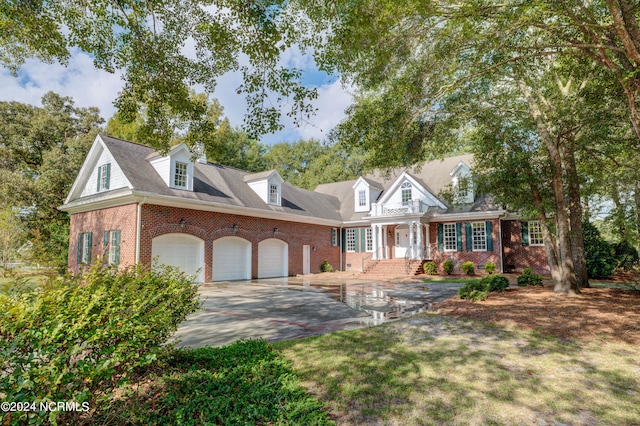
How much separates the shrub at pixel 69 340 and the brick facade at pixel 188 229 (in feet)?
32.1

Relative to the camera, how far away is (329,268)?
81.6ft

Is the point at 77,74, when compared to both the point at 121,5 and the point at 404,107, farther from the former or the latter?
the point at 404,107

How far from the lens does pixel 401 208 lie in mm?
23531

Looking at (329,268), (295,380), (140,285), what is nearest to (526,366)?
(295,380)

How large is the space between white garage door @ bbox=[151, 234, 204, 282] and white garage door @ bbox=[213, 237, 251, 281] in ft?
3.33

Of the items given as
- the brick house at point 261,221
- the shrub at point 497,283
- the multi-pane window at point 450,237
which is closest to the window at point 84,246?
the brick house at point 261,221

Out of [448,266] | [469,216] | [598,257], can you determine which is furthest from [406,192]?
[598,257]

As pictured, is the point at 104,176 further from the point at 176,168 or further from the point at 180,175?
the point at 180,175

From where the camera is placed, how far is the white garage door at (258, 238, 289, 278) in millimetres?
20719

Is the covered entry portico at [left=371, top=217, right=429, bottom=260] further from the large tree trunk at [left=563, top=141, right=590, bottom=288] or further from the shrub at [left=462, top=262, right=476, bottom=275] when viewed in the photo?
the large tree trunk at [left=563, top=141, right=590, bottom=288]

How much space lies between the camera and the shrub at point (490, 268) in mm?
20109

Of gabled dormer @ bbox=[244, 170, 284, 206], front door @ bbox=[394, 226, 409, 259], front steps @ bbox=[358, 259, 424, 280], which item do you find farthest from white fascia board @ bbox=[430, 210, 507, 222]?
gabled dormer @ bbox=[244, 170, 284, 206]

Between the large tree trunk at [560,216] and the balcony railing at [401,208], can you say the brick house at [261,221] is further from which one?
the large tree trunk at [560,216]

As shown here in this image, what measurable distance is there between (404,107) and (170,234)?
12238 mm
